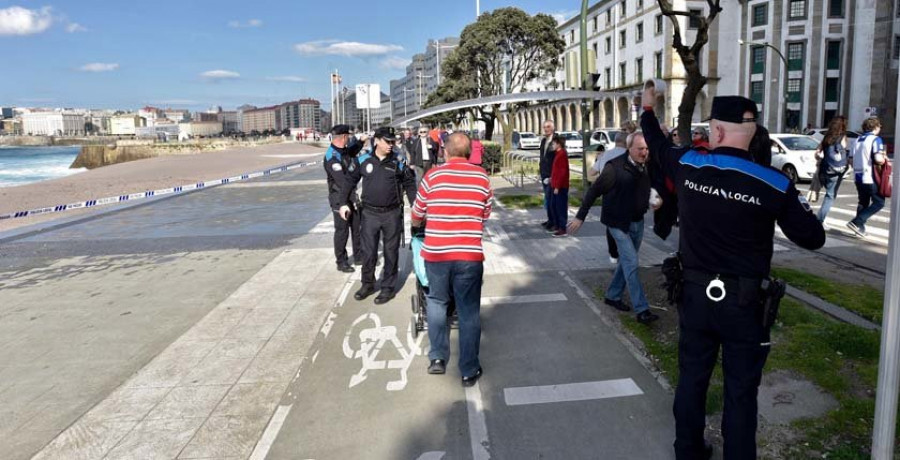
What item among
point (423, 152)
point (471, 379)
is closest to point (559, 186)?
point (471, 379)

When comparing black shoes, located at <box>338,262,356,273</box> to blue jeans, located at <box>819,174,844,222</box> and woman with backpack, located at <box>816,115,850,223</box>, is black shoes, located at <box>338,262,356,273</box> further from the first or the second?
blue jeans, located at <box>819,174,844,222</box>

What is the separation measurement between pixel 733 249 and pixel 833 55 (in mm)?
46478

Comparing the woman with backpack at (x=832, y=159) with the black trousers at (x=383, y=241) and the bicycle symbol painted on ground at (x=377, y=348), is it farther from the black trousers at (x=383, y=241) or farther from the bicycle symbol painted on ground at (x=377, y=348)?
the bicycle symbol painted on ground at (x=377, y=348)

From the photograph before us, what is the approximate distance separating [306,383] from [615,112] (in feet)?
180

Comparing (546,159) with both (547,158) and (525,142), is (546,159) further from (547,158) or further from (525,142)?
(525,142)

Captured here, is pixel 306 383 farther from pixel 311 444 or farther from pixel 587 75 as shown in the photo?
pixel 587 75

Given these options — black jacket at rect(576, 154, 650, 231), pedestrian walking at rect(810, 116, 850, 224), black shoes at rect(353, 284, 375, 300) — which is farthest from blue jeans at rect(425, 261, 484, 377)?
pedestrian walking at rect(810, 116, 850, 224)

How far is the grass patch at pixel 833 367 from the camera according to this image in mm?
3467

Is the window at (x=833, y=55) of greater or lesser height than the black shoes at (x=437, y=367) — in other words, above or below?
above

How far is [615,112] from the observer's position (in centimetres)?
5572

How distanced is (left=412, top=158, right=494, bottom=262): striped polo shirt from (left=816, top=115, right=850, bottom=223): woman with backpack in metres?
7.38

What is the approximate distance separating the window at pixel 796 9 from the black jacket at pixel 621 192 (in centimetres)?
4378

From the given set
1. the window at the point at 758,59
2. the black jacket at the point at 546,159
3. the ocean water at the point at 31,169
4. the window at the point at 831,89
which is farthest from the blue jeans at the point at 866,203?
the window at the point at 758,59

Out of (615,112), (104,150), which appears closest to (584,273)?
(615,112)
